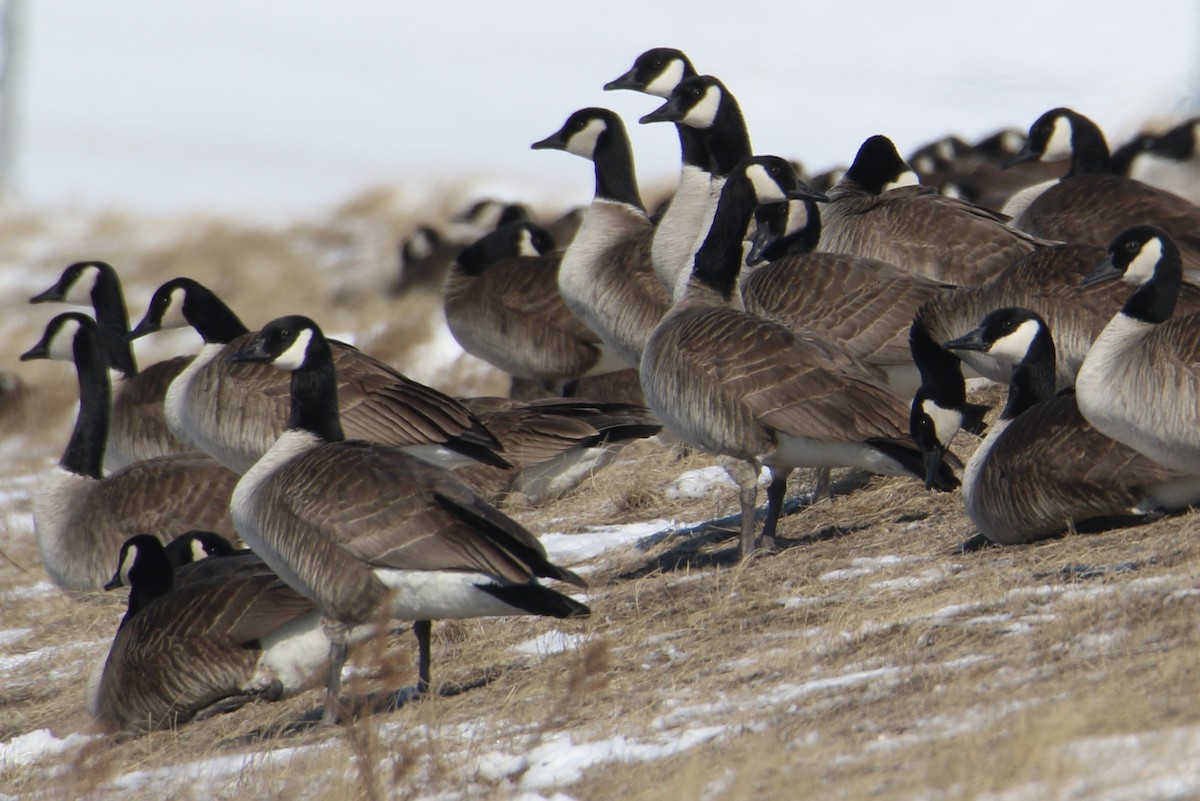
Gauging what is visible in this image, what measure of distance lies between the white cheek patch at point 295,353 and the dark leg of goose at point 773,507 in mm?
2445

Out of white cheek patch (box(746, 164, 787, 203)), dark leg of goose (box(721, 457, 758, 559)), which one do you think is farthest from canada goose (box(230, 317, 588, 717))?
white cheek patch (box(746, 164, 787, 203))

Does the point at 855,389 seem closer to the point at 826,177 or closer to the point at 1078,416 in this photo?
the point at 1078,416

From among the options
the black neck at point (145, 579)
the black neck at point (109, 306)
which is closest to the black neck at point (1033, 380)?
the black neck at point (145, 579)

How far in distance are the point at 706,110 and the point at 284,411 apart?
3423 mm

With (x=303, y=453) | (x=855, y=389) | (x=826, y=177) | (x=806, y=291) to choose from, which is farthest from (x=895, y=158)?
(x=826, y=177)

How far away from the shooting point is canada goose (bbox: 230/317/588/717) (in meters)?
6.16

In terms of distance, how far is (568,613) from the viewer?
603cm

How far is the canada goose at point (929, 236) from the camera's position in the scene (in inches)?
380

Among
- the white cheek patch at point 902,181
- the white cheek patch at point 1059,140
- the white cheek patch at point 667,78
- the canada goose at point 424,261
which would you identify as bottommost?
the canada goose at point 424,261

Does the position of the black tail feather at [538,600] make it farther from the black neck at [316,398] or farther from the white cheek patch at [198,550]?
the white cheek patch at [198,550]

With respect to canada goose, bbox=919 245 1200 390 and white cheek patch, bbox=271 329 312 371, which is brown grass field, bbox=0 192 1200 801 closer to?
canada goose, bbox=919 245 1200 390

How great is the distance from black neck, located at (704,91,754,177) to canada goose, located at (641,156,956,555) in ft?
8.22

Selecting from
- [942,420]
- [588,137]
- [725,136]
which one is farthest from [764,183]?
[588,137]

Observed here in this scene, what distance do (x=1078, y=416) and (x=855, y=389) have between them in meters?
1.06
